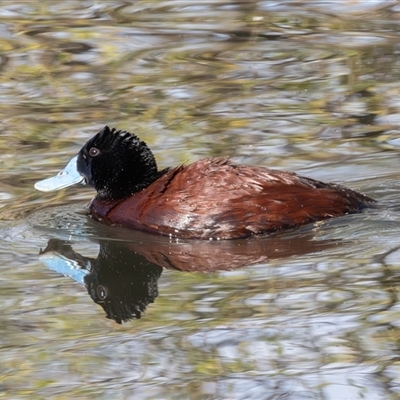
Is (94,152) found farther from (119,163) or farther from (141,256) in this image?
(141,256)

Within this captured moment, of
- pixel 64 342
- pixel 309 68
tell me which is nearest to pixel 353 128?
pixel 309 68

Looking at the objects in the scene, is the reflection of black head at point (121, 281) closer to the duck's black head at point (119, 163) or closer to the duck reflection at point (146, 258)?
the duck reflection at point (146, 258)

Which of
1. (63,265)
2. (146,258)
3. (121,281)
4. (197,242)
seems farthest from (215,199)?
(63,265)

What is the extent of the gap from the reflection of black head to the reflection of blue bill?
0.06m

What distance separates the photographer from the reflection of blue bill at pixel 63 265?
7.46 m

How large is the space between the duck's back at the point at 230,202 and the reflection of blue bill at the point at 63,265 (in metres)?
0.62

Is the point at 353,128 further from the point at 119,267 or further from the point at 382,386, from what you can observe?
the point at 382,386

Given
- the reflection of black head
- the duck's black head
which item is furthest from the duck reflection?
the duck's black head

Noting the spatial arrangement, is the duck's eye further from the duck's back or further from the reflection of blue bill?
the reflection of blue bill

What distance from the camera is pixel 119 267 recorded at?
7.70 metres

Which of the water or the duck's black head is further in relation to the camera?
the duck's black head

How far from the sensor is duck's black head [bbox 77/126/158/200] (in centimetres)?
844

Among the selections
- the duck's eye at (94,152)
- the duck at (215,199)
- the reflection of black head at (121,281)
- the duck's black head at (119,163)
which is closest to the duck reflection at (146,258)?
the reflection of black head at (121,281)

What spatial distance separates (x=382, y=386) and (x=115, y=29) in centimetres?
893
